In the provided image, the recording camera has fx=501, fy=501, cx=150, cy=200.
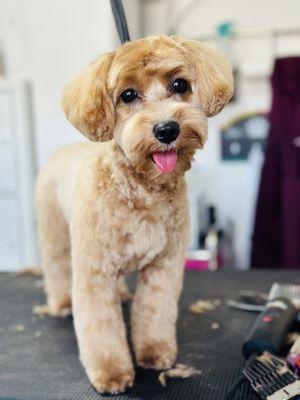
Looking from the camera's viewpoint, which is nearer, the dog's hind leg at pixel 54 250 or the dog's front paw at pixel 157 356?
the dog's front paw at pixel 157 356

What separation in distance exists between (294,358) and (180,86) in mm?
526

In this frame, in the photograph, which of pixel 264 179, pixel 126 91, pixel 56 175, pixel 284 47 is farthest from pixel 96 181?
pixel 284 47

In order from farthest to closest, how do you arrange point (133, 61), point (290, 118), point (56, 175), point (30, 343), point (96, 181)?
1. point (290, 118)
2. point (56, 175)
3. point (30, 343)
4. point (96, 181)
5. point (133, 61)

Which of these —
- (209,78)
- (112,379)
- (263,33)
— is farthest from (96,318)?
(263,33)

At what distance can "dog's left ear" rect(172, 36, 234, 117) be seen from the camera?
86 centimetres

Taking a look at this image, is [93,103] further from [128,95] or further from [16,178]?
[16,178]

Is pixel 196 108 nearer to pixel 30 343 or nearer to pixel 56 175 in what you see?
pixel 56 175

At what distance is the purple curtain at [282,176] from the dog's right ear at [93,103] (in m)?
1.19

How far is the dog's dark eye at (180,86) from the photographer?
0.87 m

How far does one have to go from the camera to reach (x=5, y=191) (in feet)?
6.93

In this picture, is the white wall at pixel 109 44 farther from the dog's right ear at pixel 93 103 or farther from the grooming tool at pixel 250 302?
the dog's right ear at pixel 93 103

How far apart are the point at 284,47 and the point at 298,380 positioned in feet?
5.05

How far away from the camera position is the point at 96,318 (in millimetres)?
926

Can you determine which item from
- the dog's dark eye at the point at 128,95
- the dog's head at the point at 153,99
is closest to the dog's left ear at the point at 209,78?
the dog's head at the point at 153,99
